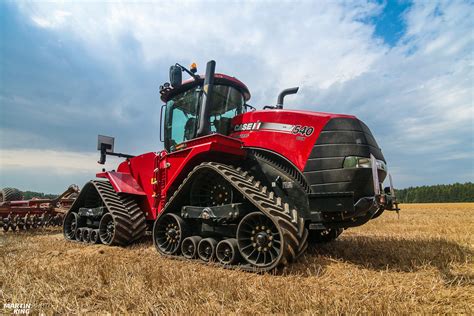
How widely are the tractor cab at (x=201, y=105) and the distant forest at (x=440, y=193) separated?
85.4 meters

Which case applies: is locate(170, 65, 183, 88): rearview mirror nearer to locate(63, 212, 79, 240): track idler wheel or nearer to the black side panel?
the black side panel

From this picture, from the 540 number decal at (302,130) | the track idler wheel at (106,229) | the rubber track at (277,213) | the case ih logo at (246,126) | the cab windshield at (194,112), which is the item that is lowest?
the track idler wheel at (106,229)

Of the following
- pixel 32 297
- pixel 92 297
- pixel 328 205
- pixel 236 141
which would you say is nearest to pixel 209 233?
pixel 236 141

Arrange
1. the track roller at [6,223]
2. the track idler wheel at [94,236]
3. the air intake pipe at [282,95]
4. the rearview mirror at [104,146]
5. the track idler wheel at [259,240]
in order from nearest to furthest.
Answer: the track idler wheel at [259,240] < the air intake pipe at [282,95] < the track idler wheel at [94,236] < the rearview mirror at [104,146] < the track roller at [6,223]

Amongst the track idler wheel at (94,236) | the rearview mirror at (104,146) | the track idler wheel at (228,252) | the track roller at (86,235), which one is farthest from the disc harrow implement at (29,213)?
the track idler wheel at (228,252)

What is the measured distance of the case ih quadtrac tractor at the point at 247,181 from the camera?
13.6 feet

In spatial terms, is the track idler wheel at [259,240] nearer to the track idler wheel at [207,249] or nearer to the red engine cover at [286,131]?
the track idler wheel at [207,249]

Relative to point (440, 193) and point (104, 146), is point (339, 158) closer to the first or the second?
point (104, 146)

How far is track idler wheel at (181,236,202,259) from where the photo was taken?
4.91 metres

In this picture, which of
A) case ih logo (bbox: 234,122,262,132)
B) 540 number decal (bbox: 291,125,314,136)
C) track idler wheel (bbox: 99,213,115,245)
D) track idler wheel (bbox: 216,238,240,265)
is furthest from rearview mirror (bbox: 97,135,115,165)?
540 number decal (bbox: 291,125,314,136)

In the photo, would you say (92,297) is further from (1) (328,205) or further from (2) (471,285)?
(2) (471,285)

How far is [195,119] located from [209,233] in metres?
2.43

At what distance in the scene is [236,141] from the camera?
17.1 ft

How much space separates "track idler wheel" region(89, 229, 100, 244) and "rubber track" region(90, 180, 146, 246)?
885mm
